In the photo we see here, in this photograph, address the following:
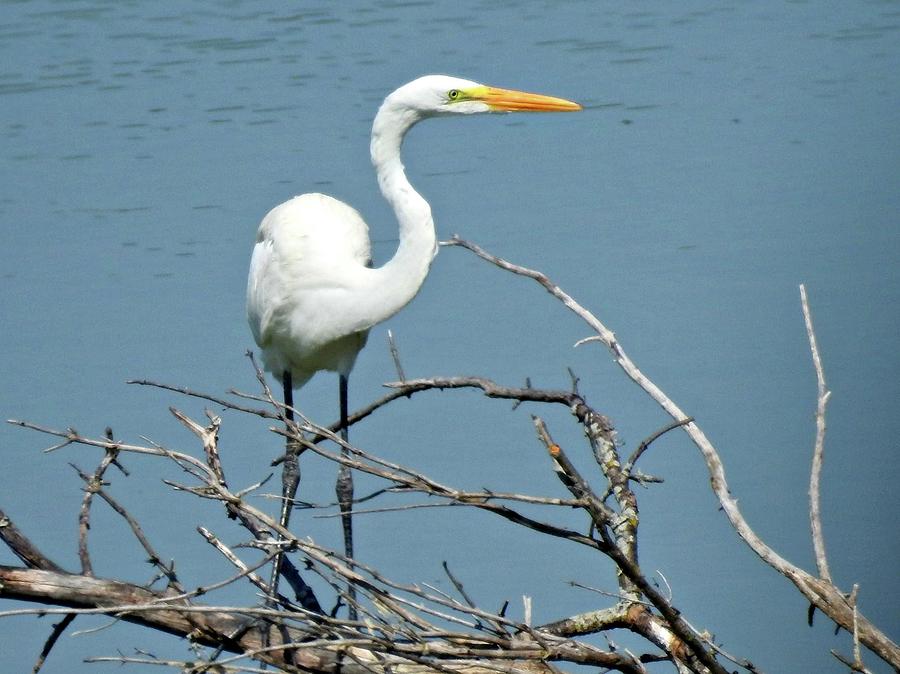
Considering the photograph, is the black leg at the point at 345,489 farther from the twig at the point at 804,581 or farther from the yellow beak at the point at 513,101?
the twig at the point at 804,581

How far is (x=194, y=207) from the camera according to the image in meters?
7.04

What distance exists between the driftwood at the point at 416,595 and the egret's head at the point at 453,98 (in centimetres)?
60

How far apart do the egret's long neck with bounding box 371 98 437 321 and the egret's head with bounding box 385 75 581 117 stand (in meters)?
0.03

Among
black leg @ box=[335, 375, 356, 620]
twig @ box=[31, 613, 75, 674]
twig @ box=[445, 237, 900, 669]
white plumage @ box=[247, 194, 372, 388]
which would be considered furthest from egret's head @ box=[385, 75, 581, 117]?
twig @ box=[31, 613, 75, 674]

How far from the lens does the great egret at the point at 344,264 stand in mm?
3752

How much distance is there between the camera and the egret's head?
380 centimetres

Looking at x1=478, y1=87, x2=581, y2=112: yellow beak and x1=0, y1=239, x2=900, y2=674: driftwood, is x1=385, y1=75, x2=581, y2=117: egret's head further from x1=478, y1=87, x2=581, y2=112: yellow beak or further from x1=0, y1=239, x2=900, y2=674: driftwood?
x1=0, y1=239, x2=900, y2=674: driftwood

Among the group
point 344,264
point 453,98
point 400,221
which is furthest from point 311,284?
point 453,98

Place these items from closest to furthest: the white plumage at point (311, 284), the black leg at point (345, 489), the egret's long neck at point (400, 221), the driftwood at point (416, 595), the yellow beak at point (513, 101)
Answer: the driftwood at point (416, 595)
the egret's long neck at point (400, 221)
the yellow beak at point (513, 101)
the white plumage at point (311, 284)
the black leg at point (345, 489)

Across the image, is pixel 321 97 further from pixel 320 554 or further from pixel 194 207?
pixel 320 554

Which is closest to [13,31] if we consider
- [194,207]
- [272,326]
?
[194,207]

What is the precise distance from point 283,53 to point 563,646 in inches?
292

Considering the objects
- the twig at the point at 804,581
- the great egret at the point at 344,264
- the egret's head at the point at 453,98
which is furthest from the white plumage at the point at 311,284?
the twig at the point at 804,581

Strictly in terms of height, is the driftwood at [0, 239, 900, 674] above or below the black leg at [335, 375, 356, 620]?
below
